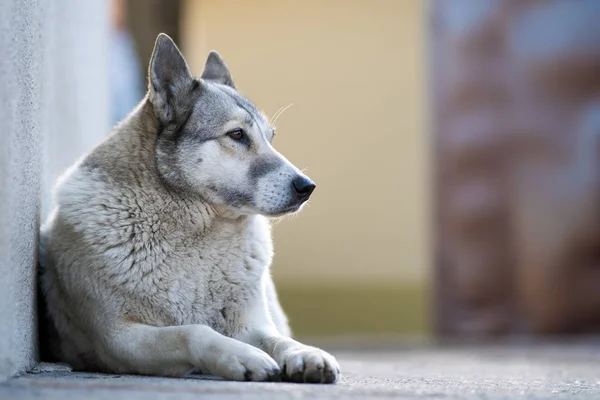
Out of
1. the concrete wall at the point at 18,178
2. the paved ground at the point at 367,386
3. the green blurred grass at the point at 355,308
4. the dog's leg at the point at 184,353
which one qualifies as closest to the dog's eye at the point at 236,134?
the concrete wall at the point at 18,178

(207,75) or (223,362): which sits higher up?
(207,75)

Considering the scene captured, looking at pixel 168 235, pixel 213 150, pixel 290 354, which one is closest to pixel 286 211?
pixel 213 150

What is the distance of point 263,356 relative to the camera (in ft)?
11.0

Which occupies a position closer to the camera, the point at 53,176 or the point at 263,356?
the point at 263,356

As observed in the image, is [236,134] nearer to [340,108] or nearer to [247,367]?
[247,367]

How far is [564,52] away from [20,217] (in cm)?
590

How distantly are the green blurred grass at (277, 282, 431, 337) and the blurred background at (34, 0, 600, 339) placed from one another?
0.7 inches

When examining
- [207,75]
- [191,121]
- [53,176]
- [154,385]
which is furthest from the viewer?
[53,176]

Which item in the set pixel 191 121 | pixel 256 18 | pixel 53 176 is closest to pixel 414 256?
pixel 256 18

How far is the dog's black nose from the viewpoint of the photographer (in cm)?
402

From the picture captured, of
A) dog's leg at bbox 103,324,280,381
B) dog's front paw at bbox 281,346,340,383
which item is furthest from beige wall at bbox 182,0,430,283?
dog's front paw at bbox 281,346,340,383

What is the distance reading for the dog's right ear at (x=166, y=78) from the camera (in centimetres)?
404

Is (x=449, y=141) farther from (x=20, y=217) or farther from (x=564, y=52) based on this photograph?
(x=20, y=217)

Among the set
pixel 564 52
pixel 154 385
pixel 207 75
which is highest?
pixel 564 52
